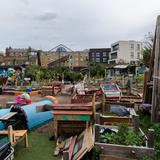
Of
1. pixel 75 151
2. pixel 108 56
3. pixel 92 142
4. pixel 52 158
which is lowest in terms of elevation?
pixel 52 158

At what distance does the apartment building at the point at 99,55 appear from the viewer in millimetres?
77375

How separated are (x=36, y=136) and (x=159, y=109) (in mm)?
3745

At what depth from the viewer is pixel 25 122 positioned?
6555 mm

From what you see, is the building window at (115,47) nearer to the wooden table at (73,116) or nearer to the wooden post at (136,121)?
the wooden table at (73,116)

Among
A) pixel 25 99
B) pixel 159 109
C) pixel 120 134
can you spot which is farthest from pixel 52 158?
pixel 25 99

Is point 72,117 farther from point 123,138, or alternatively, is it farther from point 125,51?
point 125,51

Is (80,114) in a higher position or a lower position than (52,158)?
higher

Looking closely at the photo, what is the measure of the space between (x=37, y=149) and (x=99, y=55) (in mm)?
74864

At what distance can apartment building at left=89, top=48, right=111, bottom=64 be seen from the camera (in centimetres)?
7738

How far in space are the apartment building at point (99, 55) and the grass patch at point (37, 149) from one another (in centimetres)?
7009

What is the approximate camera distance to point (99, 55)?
259 feet

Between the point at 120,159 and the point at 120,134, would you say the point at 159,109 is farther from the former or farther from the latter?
the point at 120,159

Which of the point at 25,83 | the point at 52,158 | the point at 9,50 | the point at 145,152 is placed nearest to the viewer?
the point at 145,152

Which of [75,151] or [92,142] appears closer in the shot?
[92,142]
